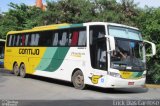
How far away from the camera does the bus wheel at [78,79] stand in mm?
18703

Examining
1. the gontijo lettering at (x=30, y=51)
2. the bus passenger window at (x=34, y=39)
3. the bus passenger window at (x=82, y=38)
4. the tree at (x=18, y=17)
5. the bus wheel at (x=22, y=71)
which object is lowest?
the bus wheel at (x=22, y=71)

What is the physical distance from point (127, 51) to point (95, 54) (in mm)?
1436

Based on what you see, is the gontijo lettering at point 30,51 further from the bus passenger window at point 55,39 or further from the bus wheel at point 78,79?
the bus wheel at point 78,79

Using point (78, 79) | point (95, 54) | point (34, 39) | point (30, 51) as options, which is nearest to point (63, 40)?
point (78, 79)

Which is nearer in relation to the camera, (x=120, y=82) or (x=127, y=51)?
(x=120, y=82)

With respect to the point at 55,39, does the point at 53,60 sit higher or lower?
lower

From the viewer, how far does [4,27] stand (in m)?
44.4

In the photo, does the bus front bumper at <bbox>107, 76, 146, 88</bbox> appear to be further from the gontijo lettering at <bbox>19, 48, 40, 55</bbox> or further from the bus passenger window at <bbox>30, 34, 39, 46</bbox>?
the bus passenger window at <bbox>30, 34, 39, 46</bbox>

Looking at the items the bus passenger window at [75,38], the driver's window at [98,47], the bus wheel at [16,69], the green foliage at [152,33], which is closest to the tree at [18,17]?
the bus wheel at [16,69]

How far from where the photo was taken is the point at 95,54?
17.9 m

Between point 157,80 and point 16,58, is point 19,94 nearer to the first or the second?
point 16,58

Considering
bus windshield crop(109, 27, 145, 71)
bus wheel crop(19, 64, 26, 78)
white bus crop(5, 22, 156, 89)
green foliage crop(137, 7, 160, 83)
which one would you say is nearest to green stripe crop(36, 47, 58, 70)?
white bus crop(5, 22, 156, 89)

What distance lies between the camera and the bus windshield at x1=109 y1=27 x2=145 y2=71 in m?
17.3

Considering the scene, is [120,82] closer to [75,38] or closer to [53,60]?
[75,38]
